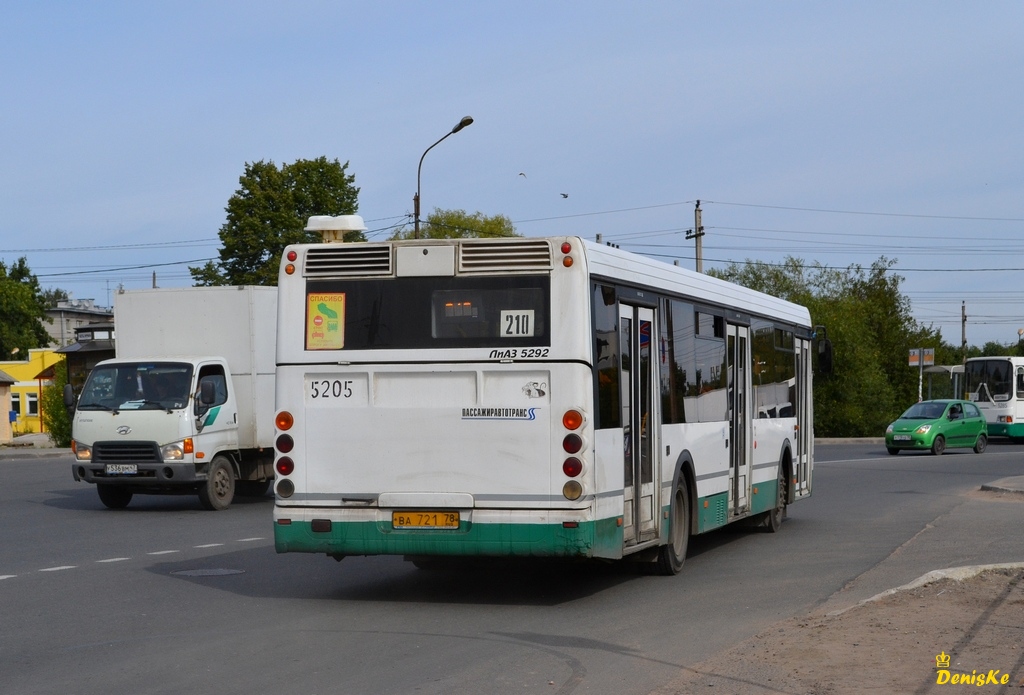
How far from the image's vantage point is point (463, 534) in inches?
399

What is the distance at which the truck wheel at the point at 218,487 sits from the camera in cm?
2027

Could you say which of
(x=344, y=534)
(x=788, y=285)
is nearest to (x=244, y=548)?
(x=344, y=534)

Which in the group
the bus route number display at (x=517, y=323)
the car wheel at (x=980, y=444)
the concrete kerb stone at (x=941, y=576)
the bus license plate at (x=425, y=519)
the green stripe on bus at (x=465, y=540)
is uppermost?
the bus route number display at (x=517, y=323)

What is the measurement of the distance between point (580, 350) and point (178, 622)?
3.70 meters

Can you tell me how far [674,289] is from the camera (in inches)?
492

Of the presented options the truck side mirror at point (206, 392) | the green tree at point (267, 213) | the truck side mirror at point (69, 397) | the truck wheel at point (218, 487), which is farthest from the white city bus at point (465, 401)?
the green tree at point (267, 213)

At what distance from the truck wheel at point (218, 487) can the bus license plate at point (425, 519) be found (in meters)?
10.6

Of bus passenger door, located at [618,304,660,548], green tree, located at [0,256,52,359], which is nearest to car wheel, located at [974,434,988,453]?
bus passenger door, located at [618,304,660,548]

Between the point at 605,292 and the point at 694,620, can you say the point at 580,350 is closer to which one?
the point at 605,292

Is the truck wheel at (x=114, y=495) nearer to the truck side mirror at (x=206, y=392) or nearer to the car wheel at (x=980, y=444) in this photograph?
the truck side mirror at (x=206, y=392)

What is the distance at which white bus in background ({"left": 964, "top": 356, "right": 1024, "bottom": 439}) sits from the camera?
153ft

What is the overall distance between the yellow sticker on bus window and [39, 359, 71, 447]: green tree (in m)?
34.5

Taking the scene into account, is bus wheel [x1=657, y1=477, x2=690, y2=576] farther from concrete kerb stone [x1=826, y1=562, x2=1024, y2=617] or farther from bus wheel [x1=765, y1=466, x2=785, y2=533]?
bus wheel [x1=765, y1=466, x2=785, y2=533]

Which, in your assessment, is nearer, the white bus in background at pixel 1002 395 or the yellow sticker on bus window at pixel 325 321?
the yellow sticker on bus window at pixel 325 321
